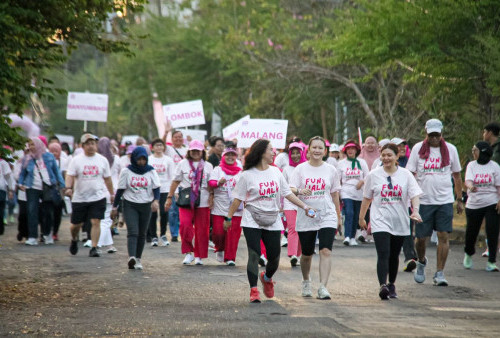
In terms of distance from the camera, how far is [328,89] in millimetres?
31375

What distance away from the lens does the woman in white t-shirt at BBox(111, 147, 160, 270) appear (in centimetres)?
1393

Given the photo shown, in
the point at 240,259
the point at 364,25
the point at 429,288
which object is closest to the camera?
the point at 429,288

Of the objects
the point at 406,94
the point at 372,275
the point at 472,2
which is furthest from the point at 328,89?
the point at 372,275

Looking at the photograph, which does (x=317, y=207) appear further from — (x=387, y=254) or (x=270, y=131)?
(x=270, y=131)

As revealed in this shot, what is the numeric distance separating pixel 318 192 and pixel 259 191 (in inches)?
30.5

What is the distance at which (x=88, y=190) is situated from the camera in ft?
50.6

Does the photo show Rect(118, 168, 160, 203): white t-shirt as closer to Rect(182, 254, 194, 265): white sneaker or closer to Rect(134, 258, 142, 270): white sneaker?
Rect(134, 258, 142, 270): white sneaker

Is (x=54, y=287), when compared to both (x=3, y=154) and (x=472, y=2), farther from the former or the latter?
(x=472, y=2)

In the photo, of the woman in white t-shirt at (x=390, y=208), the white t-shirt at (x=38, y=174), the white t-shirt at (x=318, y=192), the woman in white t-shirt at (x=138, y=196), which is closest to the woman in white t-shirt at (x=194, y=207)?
the woman in white t-shirt at (x=138, y=196)

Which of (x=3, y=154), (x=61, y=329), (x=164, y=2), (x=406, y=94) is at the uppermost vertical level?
(x=164, y=2)

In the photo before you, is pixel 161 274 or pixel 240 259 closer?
pixel 161 274

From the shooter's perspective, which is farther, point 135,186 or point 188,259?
point 188,259

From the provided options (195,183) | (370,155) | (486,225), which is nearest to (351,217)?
(370,155)

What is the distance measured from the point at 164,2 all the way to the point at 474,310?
4056 cm
